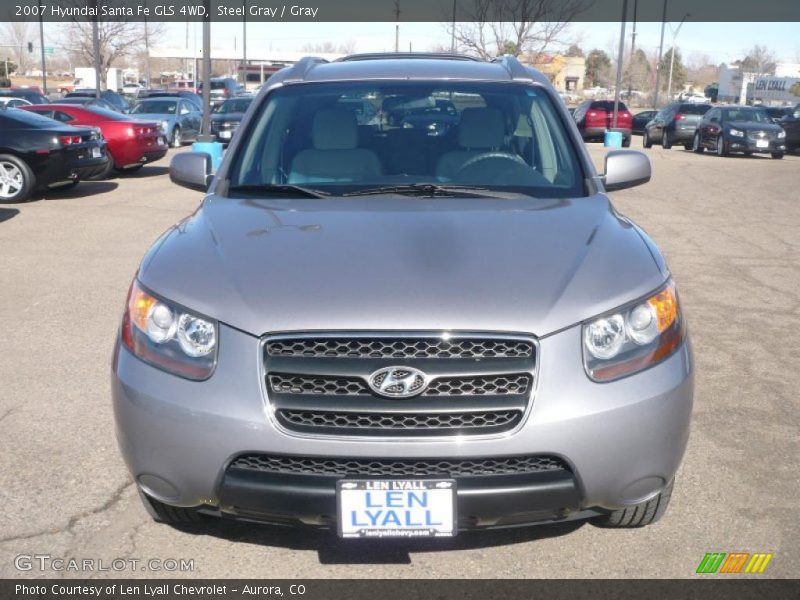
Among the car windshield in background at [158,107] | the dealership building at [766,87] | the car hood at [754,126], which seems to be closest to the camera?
the car hood at [754,126]

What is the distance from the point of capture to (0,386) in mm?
5156

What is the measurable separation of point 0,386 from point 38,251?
4.67m

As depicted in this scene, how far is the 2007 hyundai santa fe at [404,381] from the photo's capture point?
2.75 meters

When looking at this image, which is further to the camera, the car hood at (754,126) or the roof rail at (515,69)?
the car hood at (754,126)

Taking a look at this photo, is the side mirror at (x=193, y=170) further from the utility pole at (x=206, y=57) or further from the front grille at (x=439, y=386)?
the utility pole at (x=206, y=57)

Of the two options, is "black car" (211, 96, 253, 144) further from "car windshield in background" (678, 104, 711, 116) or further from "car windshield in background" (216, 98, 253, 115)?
"car windshield in background" (678, 104, 711, 116)

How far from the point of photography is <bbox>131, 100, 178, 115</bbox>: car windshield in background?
25359 mm

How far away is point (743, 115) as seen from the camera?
26391 mm

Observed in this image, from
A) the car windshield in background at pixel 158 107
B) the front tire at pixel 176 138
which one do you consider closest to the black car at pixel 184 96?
the car windshield in background at pixel 158 107

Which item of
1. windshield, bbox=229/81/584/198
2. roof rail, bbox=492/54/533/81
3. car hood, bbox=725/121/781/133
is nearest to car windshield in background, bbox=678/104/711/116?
car hood, bbox=725/121/781/133

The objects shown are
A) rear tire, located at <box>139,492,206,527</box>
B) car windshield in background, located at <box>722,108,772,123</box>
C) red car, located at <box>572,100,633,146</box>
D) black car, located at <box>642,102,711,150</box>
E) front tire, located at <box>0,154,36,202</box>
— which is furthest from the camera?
red car, located at <box>572,100,633,146</box>

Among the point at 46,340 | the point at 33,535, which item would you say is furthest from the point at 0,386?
the point at 33,535

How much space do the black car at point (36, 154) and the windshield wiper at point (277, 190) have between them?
10342 millimetres

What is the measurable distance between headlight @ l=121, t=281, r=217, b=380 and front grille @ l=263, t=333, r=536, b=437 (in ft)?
0.75
